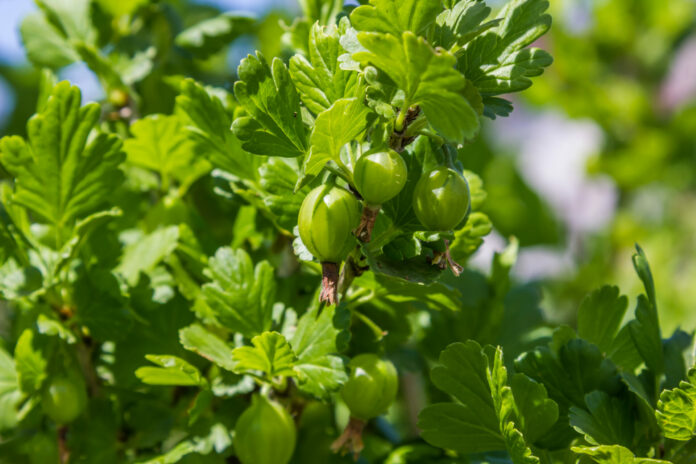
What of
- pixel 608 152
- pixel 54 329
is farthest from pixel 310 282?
pixel 608 152

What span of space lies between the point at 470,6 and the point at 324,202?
148 millimetres

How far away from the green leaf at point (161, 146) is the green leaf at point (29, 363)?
6.9 inches

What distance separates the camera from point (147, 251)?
0.59 m

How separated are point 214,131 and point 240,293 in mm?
134

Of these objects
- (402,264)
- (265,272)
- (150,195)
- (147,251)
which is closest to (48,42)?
(150,195)

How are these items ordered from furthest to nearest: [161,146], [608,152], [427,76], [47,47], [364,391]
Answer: [608,152] < [47,47] < [161,146] < [364,391] < [427,76]

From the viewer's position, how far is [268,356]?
1.59 ft

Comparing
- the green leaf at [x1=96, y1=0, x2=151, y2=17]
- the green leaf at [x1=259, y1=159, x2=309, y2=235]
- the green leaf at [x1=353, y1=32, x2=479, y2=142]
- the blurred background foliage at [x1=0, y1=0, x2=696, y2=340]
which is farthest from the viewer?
the blurred background foliage at [x1=0, y1=0, x2=696, y2=340]

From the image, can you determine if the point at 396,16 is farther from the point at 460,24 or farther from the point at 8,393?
the point at 8,393

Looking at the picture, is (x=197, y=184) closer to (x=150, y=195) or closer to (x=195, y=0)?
(x=150, y=195)

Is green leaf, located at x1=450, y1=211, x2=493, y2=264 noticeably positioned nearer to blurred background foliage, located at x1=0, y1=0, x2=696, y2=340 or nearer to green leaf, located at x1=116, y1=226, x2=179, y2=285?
green leaf, located at x1=116, y1=226, x2=179, y2=285

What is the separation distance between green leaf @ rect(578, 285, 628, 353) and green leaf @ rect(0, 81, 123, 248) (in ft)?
1.23

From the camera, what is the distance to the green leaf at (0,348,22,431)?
0.57 m

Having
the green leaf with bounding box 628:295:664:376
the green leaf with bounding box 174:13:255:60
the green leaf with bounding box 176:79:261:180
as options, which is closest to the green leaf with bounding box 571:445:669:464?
the green leaf with bounding box 628:295:664:376
